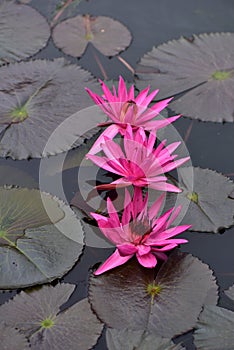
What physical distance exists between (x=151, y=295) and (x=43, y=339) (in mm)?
365

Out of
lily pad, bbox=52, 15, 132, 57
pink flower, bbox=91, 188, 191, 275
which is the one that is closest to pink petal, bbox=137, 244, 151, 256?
pink flower, bbox=91, 188, 191, 275

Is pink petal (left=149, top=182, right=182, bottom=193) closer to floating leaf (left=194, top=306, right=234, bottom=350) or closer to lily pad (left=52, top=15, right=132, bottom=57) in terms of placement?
floating leaf (left=194, top=306, right=234, bottom=350)

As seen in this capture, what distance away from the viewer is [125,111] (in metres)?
2.31

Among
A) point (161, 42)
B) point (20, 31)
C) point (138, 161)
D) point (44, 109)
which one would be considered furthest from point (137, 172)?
point (20, 31)

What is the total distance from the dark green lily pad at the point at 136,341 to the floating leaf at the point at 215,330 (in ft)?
0.24

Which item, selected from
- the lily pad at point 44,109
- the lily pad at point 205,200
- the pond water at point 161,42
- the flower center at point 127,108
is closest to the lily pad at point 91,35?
the pond water at point 161,42

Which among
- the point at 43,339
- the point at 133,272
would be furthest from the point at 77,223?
the point at 43,339

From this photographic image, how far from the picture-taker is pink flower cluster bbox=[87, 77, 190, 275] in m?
2.01

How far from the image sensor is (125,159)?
2174 mm

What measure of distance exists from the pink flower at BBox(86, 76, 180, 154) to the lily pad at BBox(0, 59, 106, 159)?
135 millimetres

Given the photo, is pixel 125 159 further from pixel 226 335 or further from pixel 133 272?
pixel 226 335

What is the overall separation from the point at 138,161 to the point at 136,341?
652 millimetres

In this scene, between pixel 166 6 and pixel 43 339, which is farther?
pixel 166 6

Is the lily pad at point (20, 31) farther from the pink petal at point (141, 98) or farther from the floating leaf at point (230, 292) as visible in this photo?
the floating leaf at point (230, 292)
